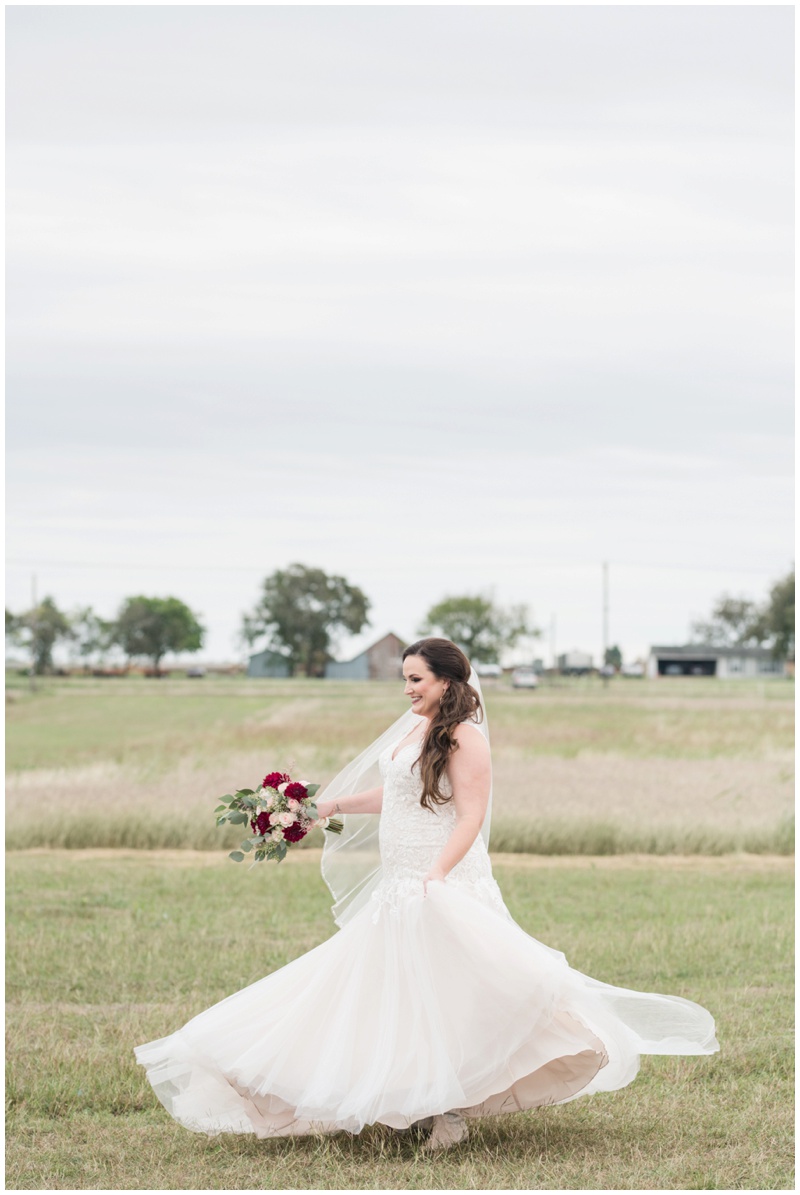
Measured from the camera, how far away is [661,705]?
209ft

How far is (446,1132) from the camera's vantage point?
5883 millimetres

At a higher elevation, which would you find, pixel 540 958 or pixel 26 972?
pixel 540 958

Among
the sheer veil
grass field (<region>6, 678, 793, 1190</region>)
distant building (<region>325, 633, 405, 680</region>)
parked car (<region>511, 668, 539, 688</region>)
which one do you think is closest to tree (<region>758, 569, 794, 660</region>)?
parked car (<region>511, 668, 539, 688</region>)

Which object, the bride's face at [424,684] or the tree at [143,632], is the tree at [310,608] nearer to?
the tree at [143,632]

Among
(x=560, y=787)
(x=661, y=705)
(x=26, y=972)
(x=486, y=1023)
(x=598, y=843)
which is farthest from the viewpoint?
(x=661, y=705)

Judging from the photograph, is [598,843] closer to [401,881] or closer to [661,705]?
[401,881]

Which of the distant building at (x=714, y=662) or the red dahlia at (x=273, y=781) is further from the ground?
the red dahlia at (x=273, y=781)

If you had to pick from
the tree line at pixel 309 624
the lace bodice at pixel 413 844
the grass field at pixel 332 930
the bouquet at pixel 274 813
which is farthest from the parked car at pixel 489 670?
the lace bodice at pixel 413 844

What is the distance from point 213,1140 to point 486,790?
198 cm

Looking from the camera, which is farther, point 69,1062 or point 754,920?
point 754,920

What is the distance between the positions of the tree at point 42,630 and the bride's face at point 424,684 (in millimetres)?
94718

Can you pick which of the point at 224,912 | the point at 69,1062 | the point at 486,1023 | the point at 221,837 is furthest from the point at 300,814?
the point at 221,837

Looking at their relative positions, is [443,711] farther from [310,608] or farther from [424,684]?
[310,608]

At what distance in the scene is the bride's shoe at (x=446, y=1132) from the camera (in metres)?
5.85
